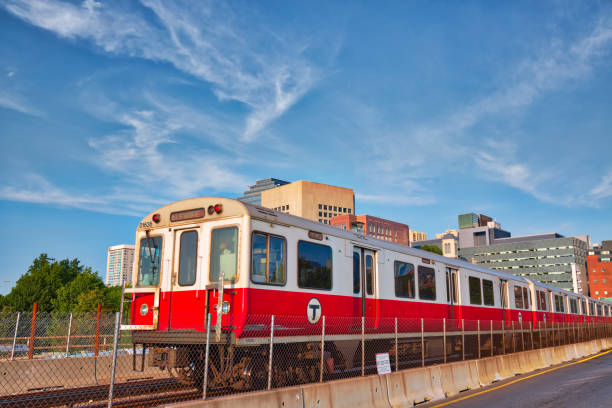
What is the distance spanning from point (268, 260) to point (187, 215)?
82.6 inches

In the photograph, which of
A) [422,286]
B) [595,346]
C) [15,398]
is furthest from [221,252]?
[595,346]

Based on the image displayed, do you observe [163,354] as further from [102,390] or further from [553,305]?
[553,305]

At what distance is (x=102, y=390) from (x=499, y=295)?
16227 millimetres

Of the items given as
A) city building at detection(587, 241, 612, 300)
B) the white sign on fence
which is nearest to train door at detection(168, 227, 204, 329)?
the white sign on fence

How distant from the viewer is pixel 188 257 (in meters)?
10.5

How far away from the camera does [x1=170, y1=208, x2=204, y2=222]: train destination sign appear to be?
10594 millimetres

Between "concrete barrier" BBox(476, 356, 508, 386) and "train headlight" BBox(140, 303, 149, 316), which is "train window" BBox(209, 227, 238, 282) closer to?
"train headlight" BBox(140, 303, 149, 316)

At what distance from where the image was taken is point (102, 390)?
10.9m

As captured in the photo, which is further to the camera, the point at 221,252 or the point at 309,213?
the point at 309,213

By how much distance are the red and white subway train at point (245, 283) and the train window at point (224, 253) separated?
2 cm

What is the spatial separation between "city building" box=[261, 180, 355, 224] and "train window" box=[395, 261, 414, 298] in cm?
16155

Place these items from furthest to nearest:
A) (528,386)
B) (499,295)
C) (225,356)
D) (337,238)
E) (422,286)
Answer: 1. (499,295)
2. (422,286)
3. (528,386)
4. (337,238)
5. (225,356)

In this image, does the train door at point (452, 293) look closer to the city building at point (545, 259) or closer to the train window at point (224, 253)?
the train window at point (224, 253)

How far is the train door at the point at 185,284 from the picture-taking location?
32.6 ft
